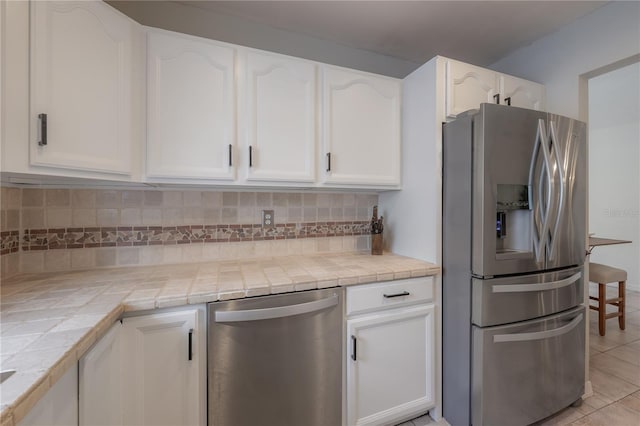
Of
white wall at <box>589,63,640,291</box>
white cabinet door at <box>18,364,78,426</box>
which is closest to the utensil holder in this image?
white cabinet door at <box>18,364,78,426</box>

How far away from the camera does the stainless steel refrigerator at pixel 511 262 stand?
1.37 m

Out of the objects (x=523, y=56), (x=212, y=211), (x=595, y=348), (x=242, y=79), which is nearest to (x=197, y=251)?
(x=212, y=211)

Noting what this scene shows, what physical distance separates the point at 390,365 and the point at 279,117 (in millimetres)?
1537

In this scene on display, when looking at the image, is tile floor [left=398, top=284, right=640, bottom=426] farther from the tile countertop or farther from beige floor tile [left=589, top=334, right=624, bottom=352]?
the tile countertop

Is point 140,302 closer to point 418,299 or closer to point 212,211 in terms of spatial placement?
point 212,211

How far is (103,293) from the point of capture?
108 cm

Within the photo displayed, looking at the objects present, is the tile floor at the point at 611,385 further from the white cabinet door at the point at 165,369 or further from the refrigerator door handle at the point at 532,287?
the white cabinet door at the point at 165,369

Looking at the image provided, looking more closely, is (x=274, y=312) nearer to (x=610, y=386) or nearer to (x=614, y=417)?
(x=614, y=417)

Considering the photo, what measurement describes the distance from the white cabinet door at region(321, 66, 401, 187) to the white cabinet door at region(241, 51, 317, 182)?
0.11m

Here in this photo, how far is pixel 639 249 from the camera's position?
3.63 m

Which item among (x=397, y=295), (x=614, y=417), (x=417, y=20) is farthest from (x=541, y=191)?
(x=614, y=417)

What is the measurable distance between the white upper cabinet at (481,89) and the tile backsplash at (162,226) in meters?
0.89

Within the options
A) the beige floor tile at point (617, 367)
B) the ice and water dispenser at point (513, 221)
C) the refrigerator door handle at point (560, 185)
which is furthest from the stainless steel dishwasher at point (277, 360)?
the beige floor tile at point (617, 367)

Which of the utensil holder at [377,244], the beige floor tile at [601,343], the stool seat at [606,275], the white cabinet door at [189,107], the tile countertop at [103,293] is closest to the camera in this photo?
the tile countertop at [103,293]
